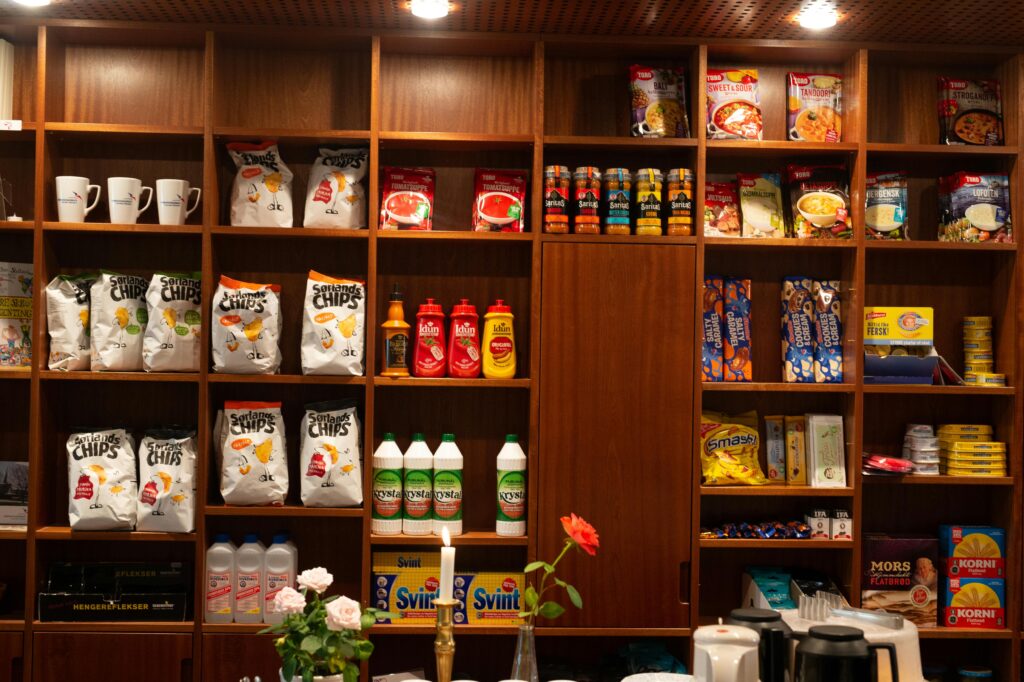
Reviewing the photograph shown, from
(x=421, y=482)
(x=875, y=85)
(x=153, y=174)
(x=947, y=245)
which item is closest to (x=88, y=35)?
(x=153, y=174)

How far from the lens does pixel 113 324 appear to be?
326cm

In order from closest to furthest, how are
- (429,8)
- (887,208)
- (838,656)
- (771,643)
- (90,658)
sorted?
(838,656), (771,643), (429,8), (90,658), (887,208)

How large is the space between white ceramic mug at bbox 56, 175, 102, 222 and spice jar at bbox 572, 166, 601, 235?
1.68 metres

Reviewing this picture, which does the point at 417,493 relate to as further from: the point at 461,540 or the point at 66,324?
the point at 66,324

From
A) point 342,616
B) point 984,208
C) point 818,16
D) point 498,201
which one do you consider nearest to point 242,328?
point 498,201

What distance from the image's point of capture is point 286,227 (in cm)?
329

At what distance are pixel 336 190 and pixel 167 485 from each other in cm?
115

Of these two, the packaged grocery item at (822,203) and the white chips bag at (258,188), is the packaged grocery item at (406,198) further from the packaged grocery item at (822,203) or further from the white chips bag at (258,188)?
the packaged grocery item at (822,203)

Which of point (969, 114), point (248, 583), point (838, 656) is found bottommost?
point (248, 583)

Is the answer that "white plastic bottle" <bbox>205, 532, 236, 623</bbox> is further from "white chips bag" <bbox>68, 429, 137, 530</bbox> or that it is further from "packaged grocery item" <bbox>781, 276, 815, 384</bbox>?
"packaged grocery item" <bbox>781, 276, 815, 384</bbox>

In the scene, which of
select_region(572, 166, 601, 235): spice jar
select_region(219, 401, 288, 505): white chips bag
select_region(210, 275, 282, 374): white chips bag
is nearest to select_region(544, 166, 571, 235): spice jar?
select_region(572, 166, 601, 235): spice jar

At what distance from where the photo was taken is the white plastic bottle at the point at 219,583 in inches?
127

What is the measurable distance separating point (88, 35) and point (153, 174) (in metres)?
0.51

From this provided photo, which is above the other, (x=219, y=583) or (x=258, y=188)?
(x=258, y=188)
